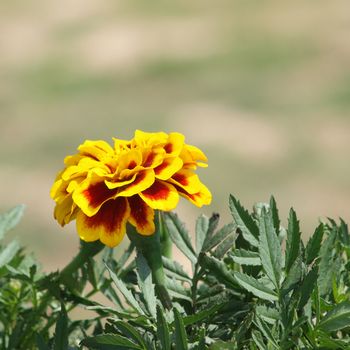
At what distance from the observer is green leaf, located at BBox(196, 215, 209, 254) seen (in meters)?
1.12

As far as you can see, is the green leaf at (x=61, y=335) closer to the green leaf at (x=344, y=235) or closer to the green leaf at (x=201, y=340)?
the green leaf at (x=201, y=340)

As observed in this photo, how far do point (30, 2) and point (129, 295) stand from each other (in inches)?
283

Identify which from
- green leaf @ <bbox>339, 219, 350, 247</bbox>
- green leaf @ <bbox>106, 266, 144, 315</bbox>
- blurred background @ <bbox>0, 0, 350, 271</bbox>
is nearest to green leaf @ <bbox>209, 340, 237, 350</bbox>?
green leaf @ <bbox>106, 266, 144, 315</bbox>

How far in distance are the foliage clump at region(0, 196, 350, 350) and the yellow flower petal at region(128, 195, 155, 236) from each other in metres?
0.02

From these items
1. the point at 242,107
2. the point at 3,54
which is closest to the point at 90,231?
the point at 242,107

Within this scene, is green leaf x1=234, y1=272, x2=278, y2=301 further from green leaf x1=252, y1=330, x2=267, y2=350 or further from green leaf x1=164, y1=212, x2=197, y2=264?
green leaf x1=164, y1=212, x2=197, y2=264

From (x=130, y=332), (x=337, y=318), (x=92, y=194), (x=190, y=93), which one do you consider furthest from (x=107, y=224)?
(x=190, y=93)

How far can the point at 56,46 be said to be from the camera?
22.5ft

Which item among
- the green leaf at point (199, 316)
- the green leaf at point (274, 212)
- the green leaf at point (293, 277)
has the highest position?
the green leaf at point (274, 212)

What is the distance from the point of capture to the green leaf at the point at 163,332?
0.86 metres

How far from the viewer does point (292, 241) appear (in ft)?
3.07

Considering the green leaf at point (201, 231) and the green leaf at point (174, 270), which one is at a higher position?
the green leaf at point (201, 231)

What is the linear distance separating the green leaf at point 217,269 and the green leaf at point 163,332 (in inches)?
5.5

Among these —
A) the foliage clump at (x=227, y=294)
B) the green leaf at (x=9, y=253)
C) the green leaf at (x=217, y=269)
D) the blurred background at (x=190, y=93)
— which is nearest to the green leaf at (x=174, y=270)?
the foliage clump at (x=227, y=294)
